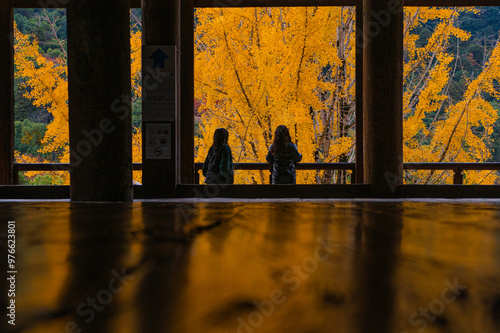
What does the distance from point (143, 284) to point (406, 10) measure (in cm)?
878

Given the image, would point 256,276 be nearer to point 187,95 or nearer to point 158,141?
point 158,141

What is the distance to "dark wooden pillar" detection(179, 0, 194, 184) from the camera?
5195 mm

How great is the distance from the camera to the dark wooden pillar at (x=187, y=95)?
205 inches

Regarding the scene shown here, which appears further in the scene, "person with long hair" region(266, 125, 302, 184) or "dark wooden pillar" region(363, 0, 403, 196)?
"person with long hair" region(266, 125, 302, 184)

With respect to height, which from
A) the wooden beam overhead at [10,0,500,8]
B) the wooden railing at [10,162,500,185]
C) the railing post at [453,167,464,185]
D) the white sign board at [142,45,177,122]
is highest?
the wooden beam overhead at [10,0,500,8]

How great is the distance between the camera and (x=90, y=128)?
2178 millimetres

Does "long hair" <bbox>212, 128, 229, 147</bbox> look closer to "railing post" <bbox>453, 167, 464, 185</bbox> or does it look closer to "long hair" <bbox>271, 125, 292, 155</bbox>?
"long hair" <bbox>271, 125, 292, 155</bbox>

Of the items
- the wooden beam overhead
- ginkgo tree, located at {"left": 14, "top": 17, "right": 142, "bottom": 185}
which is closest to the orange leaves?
the wooden beam overhead

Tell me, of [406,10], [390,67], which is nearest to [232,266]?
[390,67]

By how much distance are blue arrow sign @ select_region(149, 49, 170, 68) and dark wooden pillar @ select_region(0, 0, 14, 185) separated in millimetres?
2337

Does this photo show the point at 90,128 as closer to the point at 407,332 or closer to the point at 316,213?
the point at 316,213

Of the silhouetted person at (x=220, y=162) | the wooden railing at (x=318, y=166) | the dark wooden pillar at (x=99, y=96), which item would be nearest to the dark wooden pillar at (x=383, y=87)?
the wooden railing at (x=318, y=166)

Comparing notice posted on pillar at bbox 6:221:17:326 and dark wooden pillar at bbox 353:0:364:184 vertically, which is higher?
dark wooden pillar at bbox 353:0:364:184

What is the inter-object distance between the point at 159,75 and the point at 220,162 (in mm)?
977
